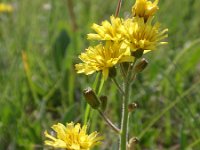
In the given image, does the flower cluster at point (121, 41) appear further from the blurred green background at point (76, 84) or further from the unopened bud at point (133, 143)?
the blurred green background at point (76, 84)

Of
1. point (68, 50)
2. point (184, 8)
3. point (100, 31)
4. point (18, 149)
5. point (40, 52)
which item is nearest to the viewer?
point (100, 31)

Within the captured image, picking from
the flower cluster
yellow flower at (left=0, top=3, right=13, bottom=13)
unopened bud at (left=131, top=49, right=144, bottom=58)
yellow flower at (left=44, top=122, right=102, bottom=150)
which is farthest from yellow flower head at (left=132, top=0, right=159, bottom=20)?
yellow flower at (left=0, top=3, right=13, bottom=13)

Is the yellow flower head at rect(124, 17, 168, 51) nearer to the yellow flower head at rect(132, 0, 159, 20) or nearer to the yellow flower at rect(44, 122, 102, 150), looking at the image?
the yellow flower head at rect(132, 0, 159, 20)

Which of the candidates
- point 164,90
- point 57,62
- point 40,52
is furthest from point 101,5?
point 164,90

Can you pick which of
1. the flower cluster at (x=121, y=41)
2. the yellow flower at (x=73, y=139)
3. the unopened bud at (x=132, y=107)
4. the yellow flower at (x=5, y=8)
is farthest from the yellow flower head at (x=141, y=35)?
the yellow flower at (x=5, y=8)

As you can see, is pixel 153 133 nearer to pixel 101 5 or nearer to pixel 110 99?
pixel 110 99

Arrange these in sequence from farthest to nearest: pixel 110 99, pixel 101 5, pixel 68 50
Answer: pixel 101 5 → pixel 68 50 → pixel 110 99
